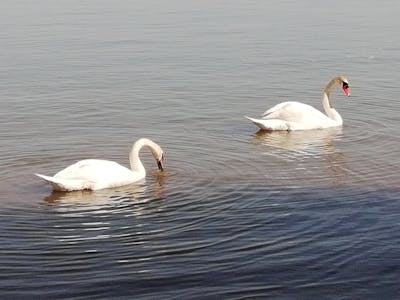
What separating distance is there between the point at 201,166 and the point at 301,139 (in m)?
3.39

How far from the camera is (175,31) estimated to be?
32094 millimetres

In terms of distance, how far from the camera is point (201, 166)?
50.2 ft

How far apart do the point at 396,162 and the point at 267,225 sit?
406cm

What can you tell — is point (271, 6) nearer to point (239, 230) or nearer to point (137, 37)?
point (137, 37)

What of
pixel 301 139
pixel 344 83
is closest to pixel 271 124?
pixel 301 139

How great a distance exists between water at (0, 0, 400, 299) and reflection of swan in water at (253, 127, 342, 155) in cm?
6

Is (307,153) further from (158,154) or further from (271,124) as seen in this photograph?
(158,154)

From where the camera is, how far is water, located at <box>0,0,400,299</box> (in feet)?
35.1

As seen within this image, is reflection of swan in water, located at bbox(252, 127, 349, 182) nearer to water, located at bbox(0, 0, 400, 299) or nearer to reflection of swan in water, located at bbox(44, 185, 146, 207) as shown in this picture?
water, located at bbox(0, 0, 400, 299)

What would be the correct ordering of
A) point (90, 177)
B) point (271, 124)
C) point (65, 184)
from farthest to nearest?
point (271, 124)
point (90, 177)
point (65, 184)

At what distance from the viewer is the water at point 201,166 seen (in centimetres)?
1070

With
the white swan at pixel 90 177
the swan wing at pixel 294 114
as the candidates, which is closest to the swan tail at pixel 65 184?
the white swan at pixel 90 177

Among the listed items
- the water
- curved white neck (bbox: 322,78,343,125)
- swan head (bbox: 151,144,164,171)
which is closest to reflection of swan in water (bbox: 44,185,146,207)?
the water

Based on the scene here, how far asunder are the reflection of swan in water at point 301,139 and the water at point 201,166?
6cm
